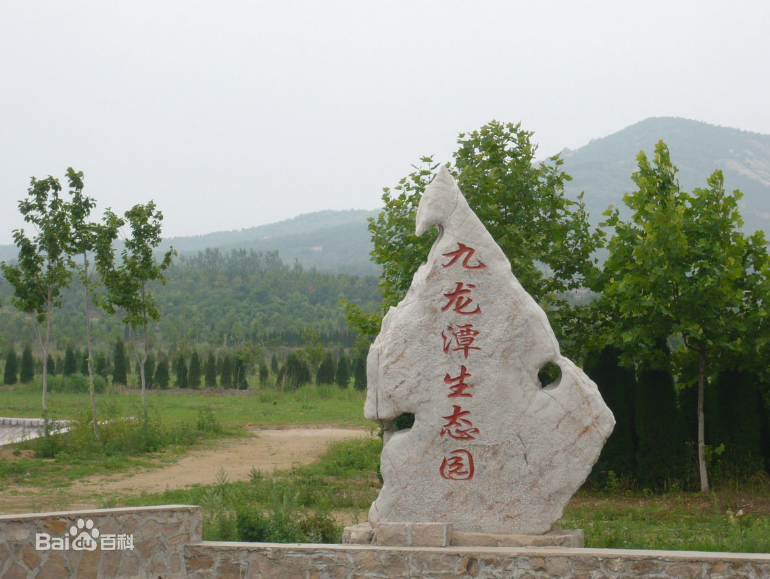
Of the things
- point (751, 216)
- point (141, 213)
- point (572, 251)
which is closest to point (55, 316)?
point (141, 213)

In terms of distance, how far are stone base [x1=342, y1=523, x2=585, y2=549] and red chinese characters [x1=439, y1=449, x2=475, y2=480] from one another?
413 millimetres

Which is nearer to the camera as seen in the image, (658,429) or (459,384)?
(459,384)

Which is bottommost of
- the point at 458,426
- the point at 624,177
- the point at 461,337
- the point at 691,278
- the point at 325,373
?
the point at 325,373

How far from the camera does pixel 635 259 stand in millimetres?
11211

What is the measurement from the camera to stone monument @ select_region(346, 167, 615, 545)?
21.8 ft

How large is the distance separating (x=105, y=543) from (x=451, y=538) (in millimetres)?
2931

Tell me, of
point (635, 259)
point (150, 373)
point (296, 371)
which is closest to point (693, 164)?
point (296, 371)

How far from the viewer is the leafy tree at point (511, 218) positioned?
497 inches

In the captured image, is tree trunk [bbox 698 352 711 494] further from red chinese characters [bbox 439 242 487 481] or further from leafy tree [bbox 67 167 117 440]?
leafy tree [bbox 67 167 117 440]

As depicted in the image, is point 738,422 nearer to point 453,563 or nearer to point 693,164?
point 453,563

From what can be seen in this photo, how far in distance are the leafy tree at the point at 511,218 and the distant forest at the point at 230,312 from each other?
32.6 metres

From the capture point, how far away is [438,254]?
23.2 ft

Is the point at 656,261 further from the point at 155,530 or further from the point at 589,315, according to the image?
the point at 155,530

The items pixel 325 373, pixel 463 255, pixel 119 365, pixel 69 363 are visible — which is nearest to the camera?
pixel 463 255
